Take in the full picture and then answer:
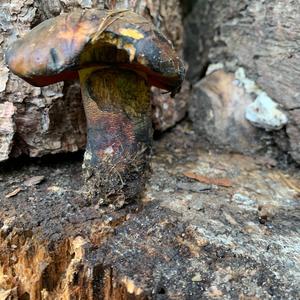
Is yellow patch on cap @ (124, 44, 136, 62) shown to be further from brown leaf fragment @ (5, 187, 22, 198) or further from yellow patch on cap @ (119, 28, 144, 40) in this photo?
brown leaf fragment @ (5, 187, 22, 198)

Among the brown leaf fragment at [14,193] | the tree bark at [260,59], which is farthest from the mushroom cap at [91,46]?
the tree bark at [260,59]

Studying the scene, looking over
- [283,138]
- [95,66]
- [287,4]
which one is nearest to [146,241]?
[95,66]

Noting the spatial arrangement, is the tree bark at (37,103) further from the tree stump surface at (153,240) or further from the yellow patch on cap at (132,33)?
the yellow patch on cap at (132,33)

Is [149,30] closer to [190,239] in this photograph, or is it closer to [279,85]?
[190,239]

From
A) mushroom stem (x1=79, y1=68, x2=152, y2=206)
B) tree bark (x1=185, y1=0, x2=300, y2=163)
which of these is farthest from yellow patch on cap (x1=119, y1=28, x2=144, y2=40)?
tree bark (x1=185, y1=0, x2=300, y2=163)

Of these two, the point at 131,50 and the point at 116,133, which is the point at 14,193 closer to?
the point at 116,133

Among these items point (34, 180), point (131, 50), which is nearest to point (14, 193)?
point (34, 180)

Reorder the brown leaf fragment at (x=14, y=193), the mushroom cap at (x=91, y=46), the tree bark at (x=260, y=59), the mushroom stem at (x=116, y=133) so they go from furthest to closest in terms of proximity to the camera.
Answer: the tree bark at (x=260, y=59), the brown leaf fragment at (x=14, y=193), the mushroom stem at (x=116, y=133), the mushroom cap at (x=91, y=46)
